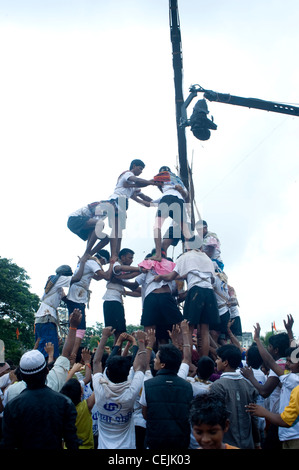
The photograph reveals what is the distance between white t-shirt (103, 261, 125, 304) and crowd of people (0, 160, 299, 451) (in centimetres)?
2

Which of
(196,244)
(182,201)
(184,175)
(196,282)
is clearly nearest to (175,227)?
(182,201)

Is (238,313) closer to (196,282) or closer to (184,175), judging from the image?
(196,282)

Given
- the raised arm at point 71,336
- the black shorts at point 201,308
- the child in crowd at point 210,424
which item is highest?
the black shorts at point 201,308

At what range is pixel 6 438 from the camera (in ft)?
9.86

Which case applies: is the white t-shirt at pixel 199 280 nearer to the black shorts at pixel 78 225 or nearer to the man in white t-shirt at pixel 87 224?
the man in white t-shirt at pixel 87 224

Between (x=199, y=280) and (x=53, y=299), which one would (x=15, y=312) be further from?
→ (x=199, y=280)

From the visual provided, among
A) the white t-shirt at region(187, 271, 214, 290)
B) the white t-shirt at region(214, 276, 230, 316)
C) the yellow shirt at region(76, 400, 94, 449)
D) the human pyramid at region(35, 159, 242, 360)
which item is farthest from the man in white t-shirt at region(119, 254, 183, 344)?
the yellow shirt at region(76, 400, 94, 449)

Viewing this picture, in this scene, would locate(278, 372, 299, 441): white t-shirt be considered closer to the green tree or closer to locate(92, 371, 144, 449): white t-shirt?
locate(92, 371, 144, 449): white t-shirt


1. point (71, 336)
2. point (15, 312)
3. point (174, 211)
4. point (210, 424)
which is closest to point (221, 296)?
point (174, 211)

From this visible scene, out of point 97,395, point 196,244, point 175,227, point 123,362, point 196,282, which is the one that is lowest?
point 97,395

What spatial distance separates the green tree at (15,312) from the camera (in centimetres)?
2614

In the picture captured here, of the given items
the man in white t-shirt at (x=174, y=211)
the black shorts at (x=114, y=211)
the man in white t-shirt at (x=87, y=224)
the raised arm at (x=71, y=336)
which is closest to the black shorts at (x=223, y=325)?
the man in white t-shirt at (x=174, y=211)

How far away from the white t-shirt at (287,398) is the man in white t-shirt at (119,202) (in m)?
4.27
